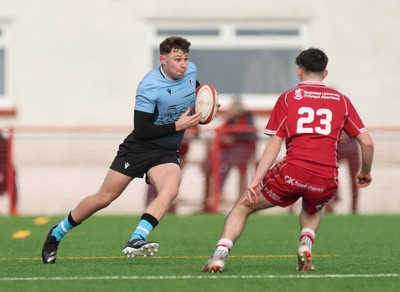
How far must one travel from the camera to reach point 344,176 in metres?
18.8

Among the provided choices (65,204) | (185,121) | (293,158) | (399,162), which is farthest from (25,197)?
(293,158)

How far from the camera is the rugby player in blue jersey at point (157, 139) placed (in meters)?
9.88

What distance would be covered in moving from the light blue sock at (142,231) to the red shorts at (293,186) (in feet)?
3.67

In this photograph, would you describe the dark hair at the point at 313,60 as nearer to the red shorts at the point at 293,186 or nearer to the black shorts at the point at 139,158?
the red shorts at the point at 293,186

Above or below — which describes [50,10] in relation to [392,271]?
above

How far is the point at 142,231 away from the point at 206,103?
1.18 m

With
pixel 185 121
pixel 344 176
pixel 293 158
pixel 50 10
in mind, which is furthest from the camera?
pixel 50 10

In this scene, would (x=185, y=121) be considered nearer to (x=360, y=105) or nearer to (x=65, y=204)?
(x=65, y=204)

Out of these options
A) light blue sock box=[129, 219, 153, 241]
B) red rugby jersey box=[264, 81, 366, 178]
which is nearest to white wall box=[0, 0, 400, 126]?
light blue sock box=[129, 219, 153, 241]

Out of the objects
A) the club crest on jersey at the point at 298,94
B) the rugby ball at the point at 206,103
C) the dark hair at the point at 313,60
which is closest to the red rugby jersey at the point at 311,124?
the club crest on jersey at the point at 298,94

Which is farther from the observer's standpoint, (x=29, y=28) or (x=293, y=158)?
(x=29, y=28)

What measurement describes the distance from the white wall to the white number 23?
41.9 feet

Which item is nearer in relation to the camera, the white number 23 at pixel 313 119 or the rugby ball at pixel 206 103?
the white number 23 at pixel 313 119

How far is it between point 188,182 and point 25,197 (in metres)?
2.42
